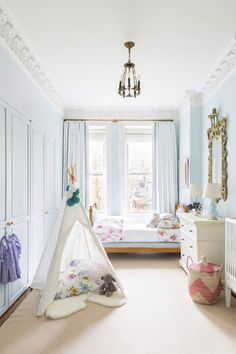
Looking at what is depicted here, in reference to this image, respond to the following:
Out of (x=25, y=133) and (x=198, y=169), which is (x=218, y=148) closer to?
(x=198, y=169)

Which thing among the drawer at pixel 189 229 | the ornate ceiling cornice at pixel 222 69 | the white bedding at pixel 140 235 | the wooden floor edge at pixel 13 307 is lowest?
the wooden floor edge at pixel 13 307

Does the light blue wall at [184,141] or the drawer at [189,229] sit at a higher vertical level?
the light blue wall at [184,141]

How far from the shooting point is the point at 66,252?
4.14m

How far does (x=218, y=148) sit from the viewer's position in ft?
13.9

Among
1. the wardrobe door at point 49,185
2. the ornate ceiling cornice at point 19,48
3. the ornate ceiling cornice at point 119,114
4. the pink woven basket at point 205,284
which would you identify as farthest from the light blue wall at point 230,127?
the wardrobe door at point 49,185

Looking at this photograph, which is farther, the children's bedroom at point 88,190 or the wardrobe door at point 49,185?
the wardrobe door at point 49,185

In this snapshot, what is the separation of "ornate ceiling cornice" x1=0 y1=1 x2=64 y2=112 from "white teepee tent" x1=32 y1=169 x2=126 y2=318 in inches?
64.5

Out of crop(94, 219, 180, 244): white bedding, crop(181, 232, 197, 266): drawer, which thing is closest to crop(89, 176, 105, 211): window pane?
crop(94, 219, 180, 244): white bedding

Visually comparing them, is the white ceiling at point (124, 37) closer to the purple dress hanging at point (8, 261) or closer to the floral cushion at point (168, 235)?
the purple dress hanging at point (8, 261)

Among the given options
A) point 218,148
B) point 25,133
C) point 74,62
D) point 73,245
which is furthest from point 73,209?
point 218,148

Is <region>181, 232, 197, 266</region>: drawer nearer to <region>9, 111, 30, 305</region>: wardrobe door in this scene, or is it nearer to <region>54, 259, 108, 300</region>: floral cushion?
<region>54, 259, 108, 300</region>: floral cushion

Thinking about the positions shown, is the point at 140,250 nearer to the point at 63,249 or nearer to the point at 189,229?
the point at 189,229

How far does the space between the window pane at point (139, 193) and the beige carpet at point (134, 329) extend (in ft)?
9.02

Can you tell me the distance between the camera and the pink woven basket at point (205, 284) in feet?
10.6
